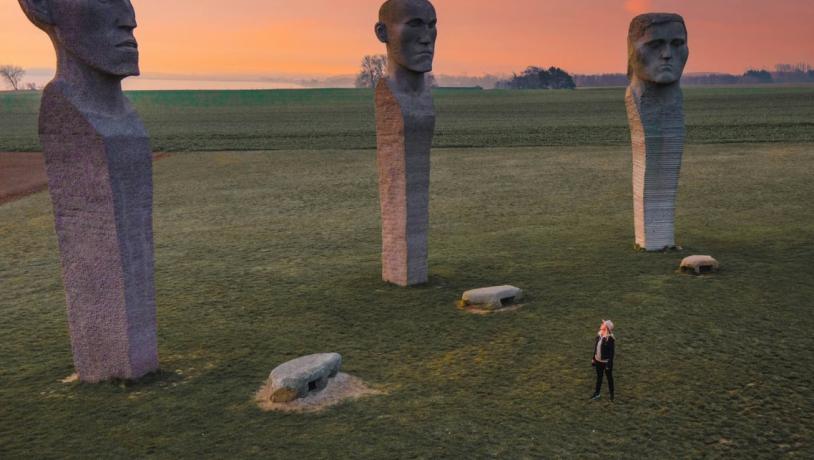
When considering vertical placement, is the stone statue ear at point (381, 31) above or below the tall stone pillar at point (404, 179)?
above

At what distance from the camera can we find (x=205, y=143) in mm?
48375

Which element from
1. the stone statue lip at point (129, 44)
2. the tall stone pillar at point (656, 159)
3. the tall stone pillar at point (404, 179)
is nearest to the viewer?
the stone statue lip at point (129, 44)

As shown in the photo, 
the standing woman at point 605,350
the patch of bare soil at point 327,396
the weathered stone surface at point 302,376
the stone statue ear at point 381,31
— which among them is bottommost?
the patch of bare soil at point 327,396

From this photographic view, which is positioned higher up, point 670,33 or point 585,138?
point 670,33

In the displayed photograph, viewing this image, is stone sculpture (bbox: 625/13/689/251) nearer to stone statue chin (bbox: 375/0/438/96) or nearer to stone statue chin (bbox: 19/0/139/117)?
stone statue chin (bbox: 375/0/438/96)

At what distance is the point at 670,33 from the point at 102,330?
452 inches

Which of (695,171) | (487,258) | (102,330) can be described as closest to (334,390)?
(102,330)

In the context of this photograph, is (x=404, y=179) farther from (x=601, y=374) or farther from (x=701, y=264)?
(x=601, y=374)

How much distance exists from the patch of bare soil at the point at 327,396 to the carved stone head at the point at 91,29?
4.27 m

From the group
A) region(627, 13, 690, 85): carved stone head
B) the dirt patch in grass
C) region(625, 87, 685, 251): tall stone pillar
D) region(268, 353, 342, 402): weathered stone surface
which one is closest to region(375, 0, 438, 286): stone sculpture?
region(627, 13, 690, 85): carved stone head

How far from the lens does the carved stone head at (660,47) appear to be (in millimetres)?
14594

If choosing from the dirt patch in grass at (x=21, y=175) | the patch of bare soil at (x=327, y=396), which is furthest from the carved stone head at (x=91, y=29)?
the dirt patch in grass at (x=21, y=175)

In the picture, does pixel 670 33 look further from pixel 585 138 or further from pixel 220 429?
pixel 585 138

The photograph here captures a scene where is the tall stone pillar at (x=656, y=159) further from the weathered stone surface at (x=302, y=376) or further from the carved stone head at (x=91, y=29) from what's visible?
the carved stone head at (x=91, y=29)
